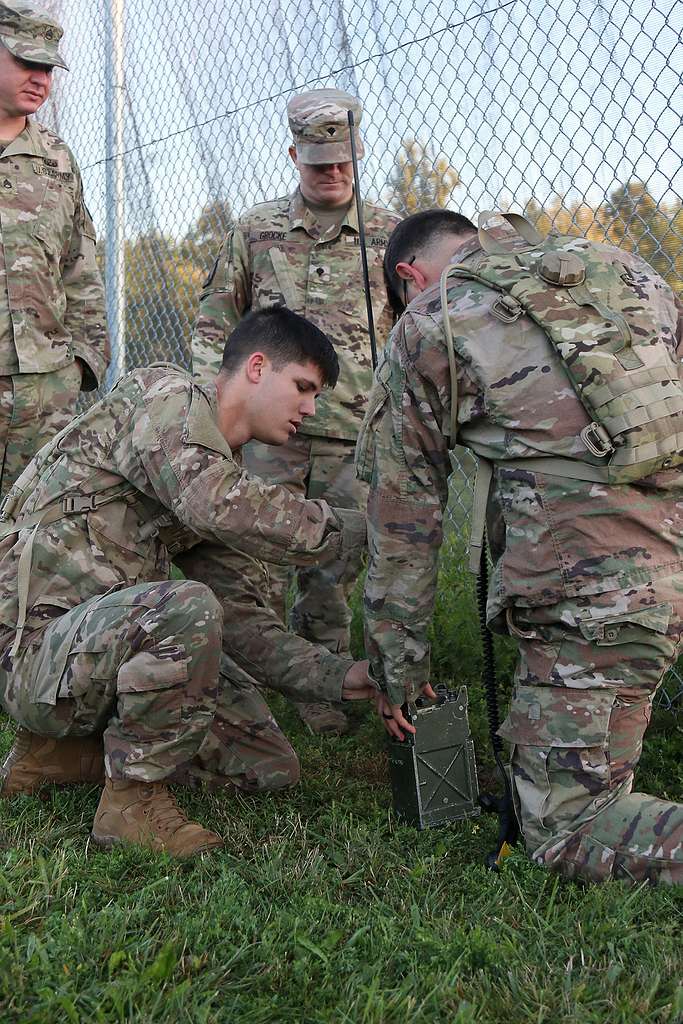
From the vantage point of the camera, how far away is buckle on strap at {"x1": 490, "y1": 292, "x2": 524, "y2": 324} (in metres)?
2.58

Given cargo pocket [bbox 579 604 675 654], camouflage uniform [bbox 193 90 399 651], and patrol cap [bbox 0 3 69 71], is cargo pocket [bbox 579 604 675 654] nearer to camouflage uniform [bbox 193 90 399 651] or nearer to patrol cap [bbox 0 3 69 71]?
camouflage uniform [bbox 193 90 399 651]

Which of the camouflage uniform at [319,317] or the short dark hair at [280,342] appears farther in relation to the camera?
the camouflage uniform at [319,317]

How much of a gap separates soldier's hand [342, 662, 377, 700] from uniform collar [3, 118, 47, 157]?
2766 mm

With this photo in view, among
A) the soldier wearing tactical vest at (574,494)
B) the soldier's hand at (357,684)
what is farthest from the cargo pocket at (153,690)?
the soldier wearing tactical vest at (574,494)

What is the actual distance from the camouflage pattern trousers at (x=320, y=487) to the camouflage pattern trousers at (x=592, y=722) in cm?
153

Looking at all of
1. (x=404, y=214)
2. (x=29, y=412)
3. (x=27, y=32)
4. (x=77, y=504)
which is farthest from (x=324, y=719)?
(x=27, y=32)

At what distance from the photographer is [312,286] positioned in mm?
4148

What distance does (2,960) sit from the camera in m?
2.03

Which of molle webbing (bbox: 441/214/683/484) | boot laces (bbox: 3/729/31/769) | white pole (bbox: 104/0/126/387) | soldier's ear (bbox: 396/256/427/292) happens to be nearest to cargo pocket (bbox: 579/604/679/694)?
molle webbing (bbox: 441/214/683/484)

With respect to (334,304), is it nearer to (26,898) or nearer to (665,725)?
(665,725)

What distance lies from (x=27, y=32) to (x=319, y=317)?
1.70 metres

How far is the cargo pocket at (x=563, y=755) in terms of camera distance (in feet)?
8.36

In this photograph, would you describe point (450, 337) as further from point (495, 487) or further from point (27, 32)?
point (27, 32)

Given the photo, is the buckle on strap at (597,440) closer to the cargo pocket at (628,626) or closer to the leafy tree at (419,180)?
the cargo pocket at (628,626)
